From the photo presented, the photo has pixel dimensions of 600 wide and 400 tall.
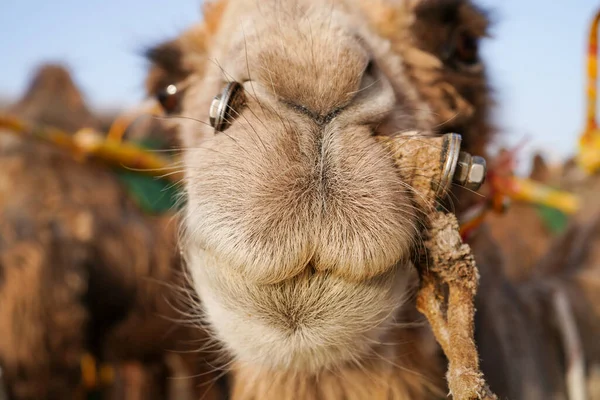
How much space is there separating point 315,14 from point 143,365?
3707mm

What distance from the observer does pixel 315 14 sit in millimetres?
1668

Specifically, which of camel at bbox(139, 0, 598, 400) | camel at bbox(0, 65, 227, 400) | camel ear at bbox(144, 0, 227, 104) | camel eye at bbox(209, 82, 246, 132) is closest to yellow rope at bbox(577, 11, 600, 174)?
camel at bbox(139, 0, 598, 400)

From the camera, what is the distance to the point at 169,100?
8.38ft

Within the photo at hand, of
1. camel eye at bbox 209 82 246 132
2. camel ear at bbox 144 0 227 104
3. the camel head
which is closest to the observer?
the camel head

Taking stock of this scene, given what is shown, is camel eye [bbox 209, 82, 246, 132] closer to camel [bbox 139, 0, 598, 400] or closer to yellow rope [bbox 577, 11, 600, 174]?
camel [bbox 139, 0, 598, 400]

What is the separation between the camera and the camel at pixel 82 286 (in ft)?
11.1

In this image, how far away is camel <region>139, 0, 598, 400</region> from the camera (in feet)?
4.10

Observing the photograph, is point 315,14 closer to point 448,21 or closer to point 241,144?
point 241,144

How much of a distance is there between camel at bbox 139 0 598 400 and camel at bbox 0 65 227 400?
1044 millimetres

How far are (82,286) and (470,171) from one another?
2.91m

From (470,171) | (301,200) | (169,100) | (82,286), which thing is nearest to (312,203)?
(301,200)

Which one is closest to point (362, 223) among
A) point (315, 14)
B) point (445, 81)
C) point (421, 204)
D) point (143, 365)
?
point (421, 204)

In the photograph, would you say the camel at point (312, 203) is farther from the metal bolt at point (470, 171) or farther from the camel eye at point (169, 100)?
the camel eye at point (169, 100)

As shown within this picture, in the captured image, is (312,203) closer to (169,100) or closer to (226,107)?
(226,107)
